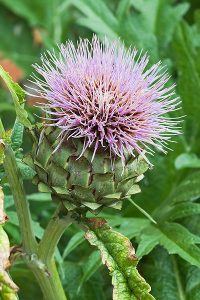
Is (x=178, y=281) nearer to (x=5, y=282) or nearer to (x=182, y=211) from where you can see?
(x=182, y=211)

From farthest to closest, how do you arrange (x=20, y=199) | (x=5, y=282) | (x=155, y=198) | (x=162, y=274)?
(x=155, y=198), (x=162, y=274), (x=20, y=199), (x=5, y=282)

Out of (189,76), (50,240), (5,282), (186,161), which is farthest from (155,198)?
(5,282)

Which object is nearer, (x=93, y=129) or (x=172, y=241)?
(x=93, y=129)

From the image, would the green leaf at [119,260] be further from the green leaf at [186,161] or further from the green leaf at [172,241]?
the green leaf at [186,161]

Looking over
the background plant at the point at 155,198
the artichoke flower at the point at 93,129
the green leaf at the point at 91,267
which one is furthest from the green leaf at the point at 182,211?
the artichoke flower at the point at 93,129

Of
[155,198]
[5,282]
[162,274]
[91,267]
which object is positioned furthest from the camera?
[155,198]

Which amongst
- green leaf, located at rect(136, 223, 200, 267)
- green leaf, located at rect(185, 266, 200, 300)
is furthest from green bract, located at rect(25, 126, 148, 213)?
green leaf, located at rect(185, 266, 200, 300)
